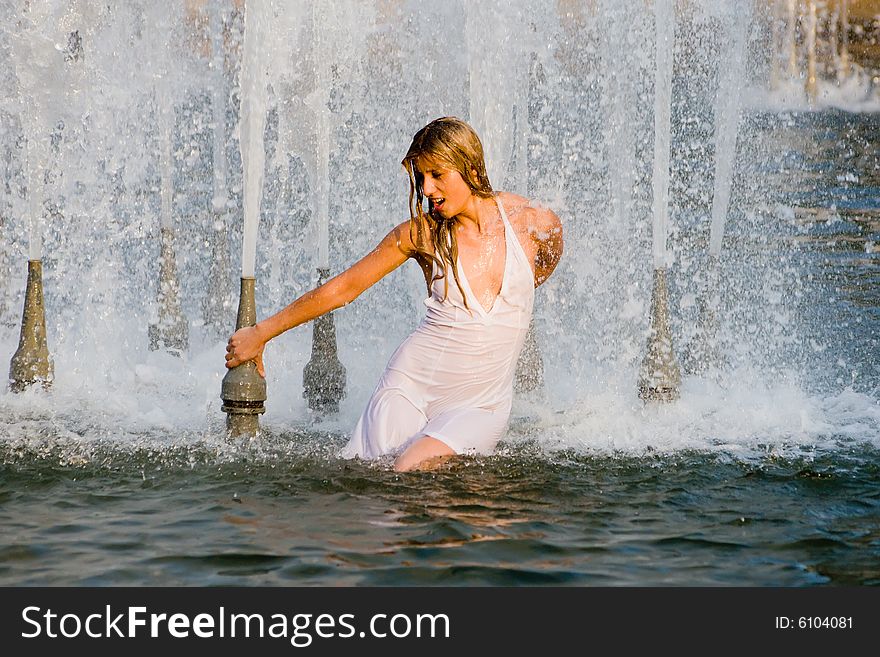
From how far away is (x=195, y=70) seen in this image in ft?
42.6

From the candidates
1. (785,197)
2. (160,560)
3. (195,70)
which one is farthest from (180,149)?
(160,560)

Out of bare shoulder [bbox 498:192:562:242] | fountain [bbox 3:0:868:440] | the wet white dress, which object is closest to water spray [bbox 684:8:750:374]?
fountain [bbox 3:0:868:440]

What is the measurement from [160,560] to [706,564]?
194 centimetres

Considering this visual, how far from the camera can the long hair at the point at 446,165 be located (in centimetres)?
571

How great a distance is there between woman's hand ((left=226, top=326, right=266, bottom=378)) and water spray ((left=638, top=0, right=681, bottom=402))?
241 cm

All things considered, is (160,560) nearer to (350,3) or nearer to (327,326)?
(327,326)

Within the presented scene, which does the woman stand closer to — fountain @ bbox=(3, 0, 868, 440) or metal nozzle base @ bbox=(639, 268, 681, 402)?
fountain @ bbox=(3, 0, 868, 440)

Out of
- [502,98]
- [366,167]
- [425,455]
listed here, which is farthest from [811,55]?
[425,455]

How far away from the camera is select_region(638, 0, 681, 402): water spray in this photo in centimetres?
766

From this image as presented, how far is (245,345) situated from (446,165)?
1380 millimetres

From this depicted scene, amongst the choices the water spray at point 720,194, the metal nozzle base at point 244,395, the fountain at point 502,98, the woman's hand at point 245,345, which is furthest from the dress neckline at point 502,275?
the water spray at point 720,194

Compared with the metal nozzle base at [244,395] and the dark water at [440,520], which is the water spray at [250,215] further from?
the dark water at [440,520]

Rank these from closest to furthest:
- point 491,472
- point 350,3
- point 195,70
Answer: point 491,472
point 350,3
point 195,70

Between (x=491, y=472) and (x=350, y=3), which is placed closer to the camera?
(x=491, y=472)
